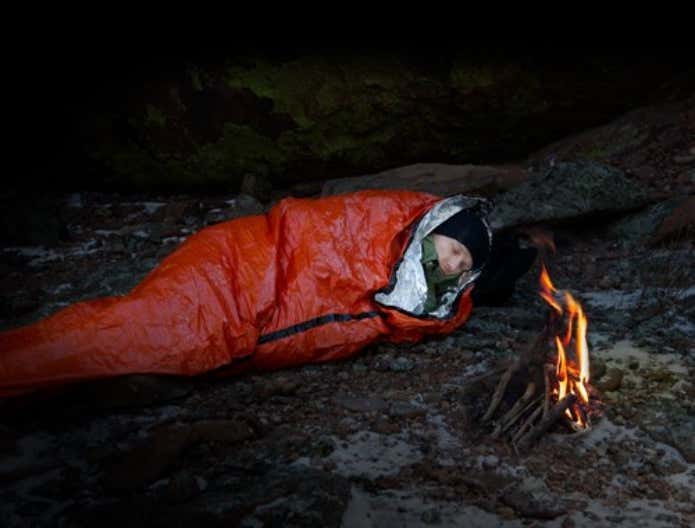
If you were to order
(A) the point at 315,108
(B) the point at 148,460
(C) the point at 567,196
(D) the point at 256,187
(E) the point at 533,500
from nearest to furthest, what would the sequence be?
(E) the point at 533,500, (B) the point at 148,460, (C) the point at 567,196, (A) the point at 315,108, (D) the point at 256,187

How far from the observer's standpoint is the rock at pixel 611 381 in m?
3.28

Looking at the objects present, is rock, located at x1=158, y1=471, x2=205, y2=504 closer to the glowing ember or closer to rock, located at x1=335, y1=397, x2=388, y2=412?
rock, located at x1=335, y1=397, x2=388, y2=412

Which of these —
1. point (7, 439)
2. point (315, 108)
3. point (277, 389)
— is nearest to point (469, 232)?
point (277, 389)

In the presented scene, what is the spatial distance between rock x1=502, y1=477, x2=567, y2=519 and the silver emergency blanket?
1241mm

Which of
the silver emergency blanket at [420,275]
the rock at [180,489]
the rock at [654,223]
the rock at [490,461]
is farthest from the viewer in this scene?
the rock at [654,223]

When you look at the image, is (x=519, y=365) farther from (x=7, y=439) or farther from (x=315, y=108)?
(x=315, y=108)

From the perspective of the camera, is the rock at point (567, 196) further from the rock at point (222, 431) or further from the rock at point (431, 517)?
the rock at point (431, 517)

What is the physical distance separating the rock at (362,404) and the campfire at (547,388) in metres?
0.49

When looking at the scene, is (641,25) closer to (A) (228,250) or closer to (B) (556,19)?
(B) (556,19)

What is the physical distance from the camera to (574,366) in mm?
3361

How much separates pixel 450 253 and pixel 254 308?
1.08m

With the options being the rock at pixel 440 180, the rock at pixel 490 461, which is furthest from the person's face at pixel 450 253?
the rock at pixel 440 180

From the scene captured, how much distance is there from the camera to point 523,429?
9.64ft

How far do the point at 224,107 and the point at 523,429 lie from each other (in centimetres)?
465
